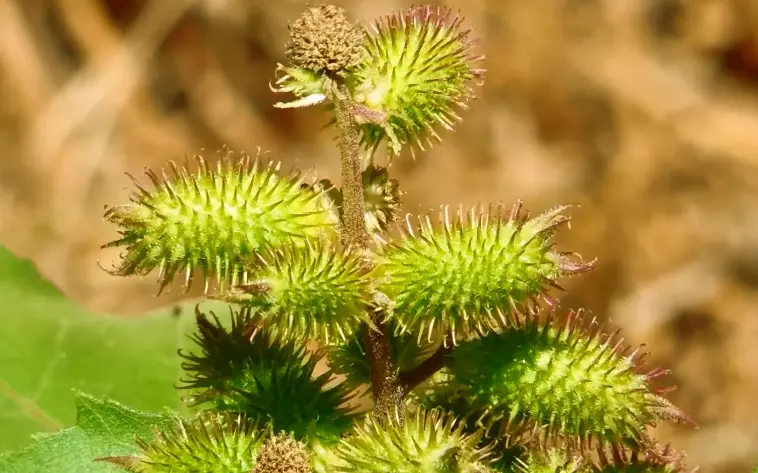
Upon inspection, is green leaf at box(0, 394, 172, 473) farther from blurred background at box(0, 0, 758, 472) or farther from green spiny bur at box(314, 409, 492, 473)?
blurred background at box(0, 0, 758, 472)

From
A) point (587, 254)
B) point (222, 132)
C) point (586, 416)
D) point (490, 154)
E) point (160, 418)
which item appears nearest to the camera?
point (586, 416)

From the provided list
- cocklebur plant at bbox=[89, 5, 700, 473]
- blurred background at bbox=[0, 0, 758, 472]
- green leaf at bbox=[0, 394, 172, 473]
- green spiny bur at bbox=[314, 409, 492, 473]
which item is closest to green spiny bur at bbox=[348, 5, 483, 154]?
cocklebur plant at bbox=[89, 5, 700, 473]

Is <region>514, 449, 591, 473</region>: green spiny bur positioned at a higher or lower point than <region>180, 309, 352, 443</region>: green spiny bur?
lower

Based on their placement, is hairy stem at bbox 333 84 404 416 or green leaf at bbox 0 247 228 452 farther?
green leaf at bbox 0 247 228 452

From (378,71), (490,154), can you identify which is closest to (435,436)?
(378,71)

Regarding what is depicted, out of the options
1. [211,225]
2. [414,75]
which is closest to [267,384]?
[211,225]

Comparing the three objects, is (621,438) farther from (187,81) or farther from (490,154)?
(187,81)
